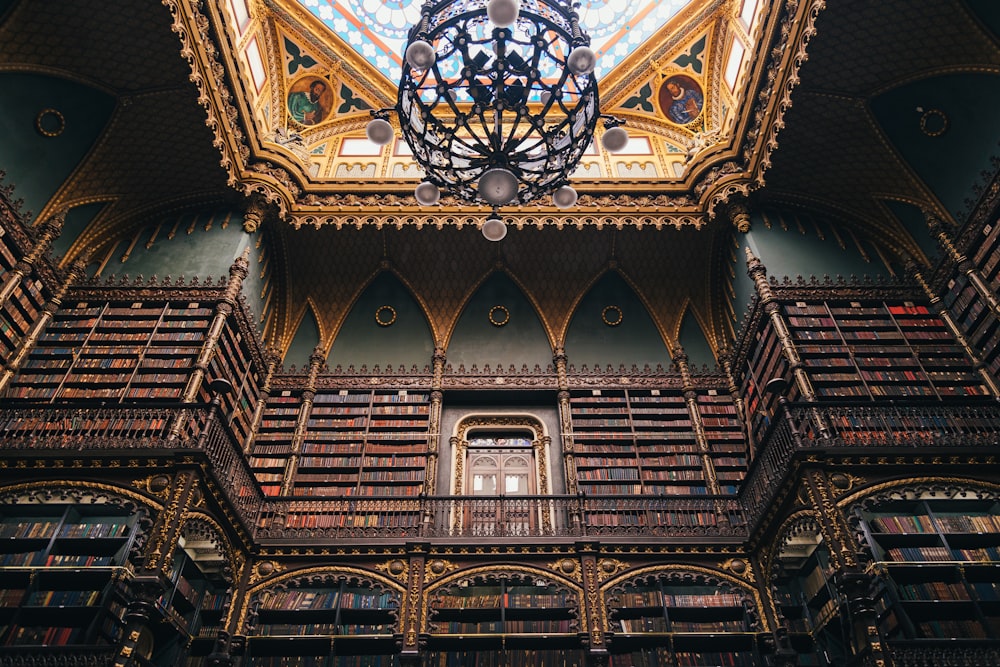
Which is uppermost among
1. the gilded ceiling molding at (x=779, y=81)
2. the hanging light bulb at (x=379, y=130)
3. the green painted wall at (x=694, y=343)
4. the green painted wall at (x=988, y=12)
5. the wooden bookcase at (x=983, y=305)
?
the gilded ceiling molding at (x=779, y=81)

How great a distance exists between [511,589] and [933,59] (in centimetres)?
730

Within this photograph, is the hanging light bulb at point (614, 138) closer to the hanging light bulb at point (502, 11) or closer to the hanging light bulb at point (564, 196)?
the hanging light bulb at point (564, 196)

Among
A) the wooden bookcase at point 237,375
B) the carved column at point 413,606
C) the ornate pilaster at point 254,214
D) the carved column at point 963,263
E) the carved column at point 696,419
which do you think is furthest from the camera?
the ornate pilaster at point 254,214

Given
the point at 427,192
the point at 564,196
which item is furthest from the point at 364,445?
the point at 564,196

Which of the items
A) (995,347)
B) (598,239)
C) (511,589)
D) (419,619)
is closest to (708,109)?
(598,239)

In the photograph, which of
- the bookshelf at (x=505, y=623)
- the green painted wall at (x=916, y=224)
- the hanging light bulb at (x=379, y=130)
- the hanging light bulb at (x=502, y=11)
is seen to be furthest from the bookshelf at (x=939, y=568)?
the hanging light bulb at (x=379, y=130)

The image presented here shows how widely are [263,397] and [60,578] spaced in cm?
360

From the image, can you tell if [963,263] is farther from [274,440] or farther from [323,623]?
[274,440]

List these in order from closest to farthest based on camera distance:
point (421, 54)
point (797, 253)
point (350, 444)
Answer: point (421, 54)
point (350, 444)
point (797, 253)

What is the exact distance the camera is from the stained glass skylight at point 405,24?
11.3 meters

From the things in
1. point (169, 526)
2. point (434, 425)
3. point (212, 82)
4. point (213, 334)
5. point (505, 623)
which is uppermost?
point (212, 82)

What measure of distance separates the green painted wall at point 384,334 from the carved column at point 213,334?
1.79 m

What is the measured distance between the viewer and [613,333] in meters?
10.1

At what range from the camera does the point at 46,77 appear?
739 centimetres
